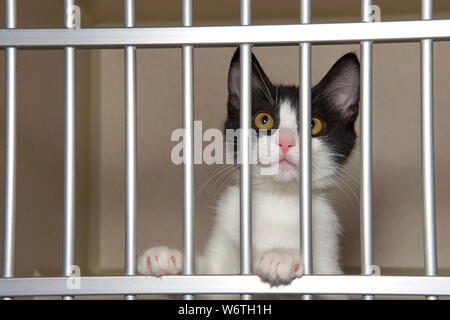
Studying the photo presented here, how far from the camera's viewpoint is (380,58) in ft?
6.42

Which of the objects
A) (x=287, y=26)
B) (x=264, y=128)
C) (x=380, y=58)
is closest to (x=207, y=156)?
(x=264, y=128)

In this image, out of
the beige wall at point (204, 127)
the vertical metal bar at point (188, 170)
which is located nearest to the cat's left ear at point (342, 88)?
the beige wall at point (204, 127)

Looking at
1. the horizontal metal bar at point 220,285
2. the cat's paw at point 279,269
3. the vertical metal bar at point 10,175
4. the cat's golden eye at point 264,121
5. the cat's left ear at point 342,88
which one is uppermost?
the cat's left ear at point 342,88

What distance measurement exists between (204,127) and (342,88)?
550 mm

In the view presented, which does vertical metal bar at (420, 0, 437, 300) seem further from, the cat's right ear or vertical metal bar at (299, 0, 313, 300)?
the cat's right ear

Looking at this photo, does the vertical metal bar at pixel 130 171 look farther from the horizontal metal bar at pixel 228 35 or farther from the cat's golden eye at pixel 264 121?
the cat's golden eye at pixel 264 121

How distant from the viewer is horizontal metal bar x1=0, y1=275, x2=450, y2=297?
3.07 feet

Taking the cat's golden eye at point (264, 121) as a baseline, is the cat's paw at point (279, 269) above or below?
below

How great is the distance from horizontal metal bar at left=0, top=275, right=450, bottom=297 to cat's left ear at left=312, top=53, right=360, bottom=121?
2.20ft

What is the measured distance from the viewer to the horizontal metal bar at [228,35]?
Result: 968mm

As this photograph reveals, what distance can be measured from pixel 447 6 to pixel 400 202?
0.65 meters

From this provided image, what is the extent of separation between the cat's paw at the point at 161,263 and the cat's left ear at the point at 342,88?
0.67m

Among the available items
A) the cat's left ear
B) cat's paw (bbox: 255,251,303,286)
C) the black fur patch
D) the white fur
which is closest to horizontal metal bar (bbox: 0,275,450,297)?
cat's paw (bbox: 255,251,303,286)

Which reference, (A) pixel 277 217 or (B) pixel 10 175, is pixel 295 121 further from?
(B) pixel 10 175
